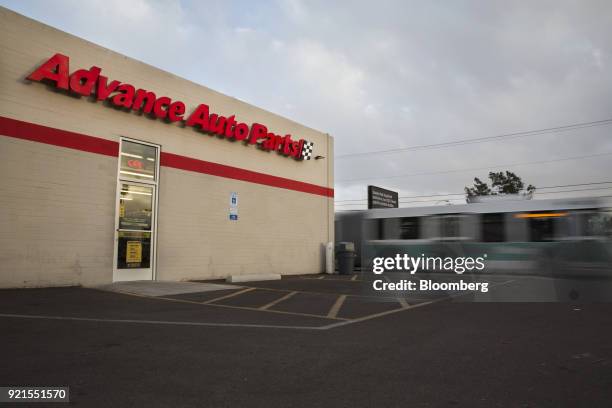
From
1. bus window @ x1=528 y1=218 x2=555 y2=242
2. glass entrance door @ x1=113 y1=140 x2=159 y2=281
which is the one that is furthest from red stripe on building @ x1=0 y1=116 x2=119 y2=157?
bus window @ x1=528 y1=218 x2=555 y2=242

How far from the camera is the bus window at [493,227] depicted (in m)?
19.5

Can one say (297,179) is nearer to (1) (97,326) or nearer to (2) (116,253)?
(2) (116,253)

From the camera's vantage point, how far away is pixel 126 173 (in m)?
13.5

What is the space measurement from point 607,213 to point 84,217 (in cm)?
1775

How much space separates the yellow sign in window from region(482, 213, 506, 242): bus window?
566 inches

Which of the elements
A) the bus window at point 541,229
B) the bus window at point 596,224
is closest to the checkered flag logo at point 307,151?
the bus window at point 541,229

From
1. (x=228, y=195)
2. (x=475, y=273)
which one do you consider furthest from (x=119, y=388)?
(x=475, y=273)

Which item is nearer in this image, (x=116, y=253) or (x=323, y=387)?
(x=323, y=387)

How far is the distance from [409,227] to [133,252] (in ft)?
44.0

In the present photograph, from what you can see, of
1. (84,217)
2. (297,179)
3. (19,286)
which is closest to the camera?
(19,286)

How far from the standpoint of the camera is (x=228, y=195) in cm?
1673

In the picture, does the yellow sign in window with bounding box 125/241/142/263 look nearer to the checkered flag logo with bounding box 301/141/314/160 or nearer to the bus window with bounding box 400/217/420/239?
the checkered flag logo with bounding box 301/141/314/160

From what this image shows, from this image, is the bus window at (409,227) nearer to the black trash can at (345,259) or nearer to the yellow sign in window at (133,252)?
the black trash can at (345,259)

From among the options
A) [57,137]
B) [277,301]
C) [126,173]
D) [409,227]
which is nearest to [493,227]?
[409,227]
